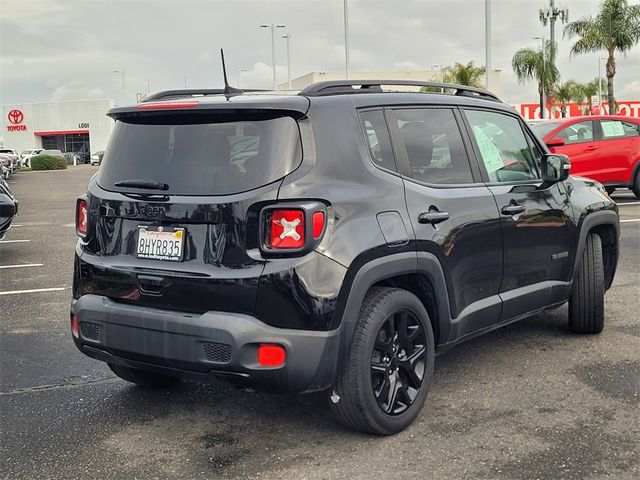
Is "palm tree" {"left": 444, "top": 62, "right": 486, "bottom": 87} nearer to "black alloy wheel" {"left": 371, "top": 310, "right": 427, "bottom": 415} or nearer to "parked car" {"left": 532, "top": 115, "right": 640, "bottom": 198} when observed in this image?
"parked car" {"left": 532, "top": 115, "right": 640, "bottom": 198}

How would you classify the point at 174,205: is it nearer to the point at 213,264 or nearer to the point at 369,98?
the point at 213,264

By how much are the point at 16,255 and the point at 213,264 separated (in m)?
7.64

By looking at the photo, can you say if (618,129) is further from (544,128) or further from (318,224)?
(318,224)

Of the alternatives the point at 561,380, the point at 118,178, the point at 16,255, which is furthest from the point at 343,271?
the point at 16,255

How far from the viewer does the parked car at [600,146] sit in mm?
13938

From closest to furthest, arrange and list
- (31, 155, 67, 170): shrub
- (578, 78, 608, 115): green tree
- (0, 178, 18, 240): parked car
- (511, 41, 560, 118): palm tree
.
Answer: (0, 178, 18, 240): parked car
(511, 41, 560, 118): palm tree
(31, 155, 67, 170): shrub
(578, 78, 608, 115): green tree

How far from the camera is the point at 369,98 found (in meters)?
3.95

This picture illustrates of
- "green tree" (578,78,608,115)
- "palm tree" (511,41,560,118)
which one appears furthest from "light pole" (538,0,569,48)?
"green tree" (578,78,608,115)

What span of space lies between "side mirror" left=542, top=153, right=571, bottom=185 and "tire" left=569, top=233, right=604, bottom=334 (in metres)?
0.63

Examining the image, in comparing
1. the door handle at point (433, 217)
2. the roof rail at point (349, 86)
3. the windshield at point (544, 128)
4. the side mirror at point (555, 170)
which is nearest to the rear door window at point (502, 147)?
the side mirror at point (555, 170)

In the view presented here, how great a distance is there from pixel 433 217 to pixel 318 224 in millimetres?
835

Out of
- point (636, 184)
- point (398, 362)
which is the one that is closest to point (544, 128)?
point (636, 184)

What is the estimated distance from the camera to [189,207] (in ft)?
11.5

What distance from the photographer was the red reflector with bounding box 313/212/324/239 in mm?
3348
